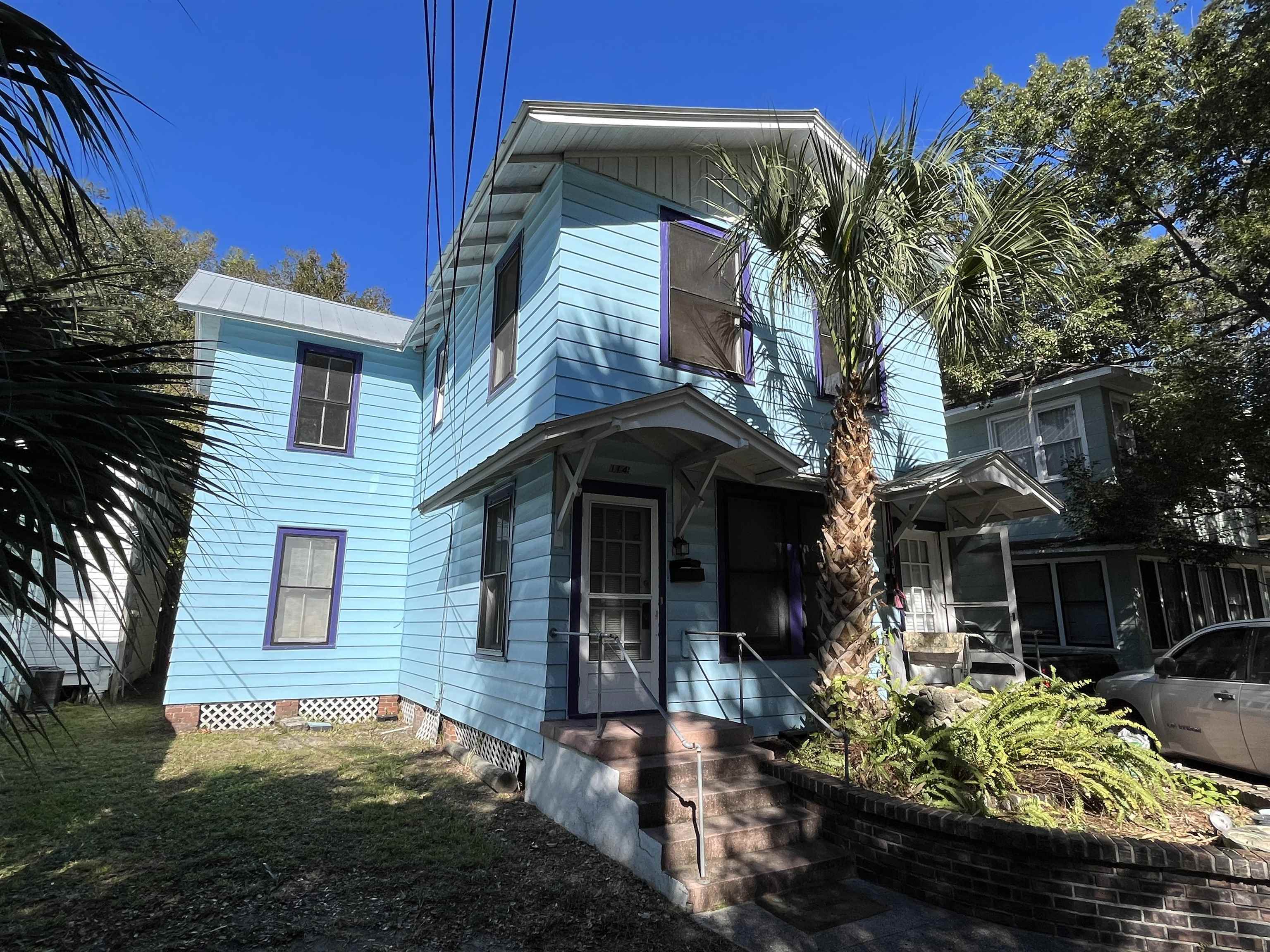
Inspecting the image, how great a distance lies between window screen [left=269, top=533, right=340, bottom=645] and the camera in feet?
33.7

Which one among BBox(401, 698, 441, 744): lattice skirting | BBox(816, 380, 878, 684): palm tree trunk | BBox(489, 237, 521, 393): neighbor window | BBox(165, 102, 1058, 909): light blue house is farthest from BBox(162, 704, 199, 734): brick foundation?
BBox(816, 380, 878, 684): palm tree trunk

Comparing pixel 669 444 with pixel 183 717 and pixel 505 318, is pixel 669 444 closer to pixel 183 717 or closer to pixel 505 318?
pixel 505 318

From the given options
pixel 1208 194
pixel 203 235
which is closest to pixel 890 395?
pixel 1208 194

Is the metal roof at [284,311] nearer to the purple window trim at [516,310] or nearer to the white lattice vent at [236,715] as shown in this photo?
the purple window trim at [516,310]

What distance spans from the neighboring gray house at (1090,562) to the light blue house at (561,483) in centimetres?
408

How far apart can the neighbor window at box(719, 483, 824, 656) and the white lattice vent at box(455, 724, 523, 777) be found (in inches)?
99.4

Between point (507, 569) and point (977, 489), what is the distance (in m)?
5.99

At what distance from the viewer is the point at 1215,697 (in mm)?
6684

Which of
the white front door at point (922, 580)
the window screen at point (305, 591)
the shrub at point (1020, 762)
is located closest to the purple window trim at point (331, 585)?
the window screen at point (305, 591)

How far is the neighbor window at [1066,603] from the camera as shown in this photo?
14.0m

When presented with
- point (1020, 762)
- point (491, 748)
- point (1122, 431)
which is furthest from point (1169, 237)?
point (491, 748)

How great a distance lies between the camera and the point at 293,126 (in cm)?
698

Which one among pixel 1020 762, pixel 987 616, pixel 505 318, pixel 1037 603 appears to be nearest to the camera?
pixel 1020 762

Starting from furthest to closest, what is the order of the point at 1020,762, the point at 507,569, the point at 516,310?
the point at 516,310 < the point at 507,569 < the point at 1020,762
